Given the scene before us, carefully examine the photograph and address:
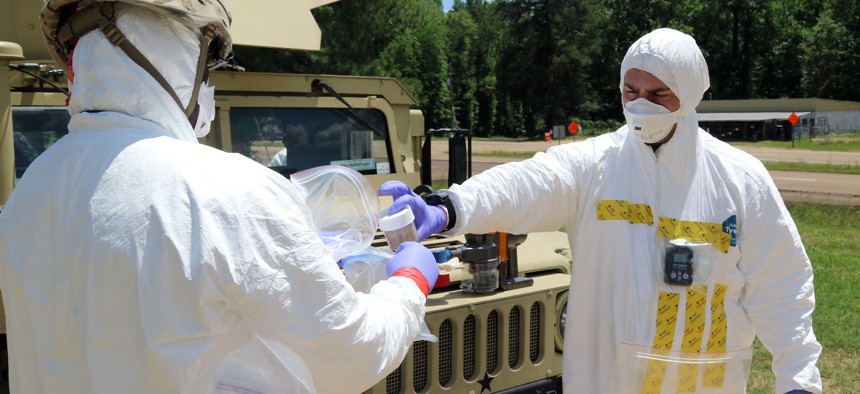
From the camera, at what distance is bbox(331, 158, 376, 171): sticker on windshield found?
173 inches

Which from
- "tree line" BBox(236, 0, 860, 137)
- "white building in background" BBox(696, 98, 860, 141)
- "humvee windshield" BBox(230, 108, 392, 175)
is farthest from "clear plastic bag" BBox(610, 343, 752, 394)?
"white building in background" BBox(696, 98, 860, 141)

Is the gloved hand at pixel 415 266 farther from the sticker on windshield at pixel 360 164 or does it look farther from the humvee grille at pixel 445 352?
the sticker on windshield at pixel 360 164

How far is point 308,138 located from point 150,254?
119 inches

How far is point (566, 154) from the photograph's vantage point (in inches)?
97.0

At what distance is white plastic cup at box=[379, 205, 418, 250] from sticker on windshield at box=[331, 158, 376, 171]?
87.7 inches

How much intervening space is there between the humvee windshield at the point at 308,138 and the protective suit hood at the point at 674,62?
7.09 feet

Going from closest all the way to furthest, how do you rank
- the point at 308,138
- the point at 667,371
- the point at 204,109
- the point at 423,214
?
the point at 204,109 < the point at 423,214 < the point at 667,371 < the point at 308,138

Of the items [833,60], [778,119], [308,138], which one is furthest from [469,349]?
[833,60]

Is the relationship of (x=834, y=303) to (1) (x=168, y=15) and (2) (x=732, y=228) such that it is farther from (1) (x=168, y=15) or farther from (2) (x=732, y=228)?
(1) (x=168, y=15)

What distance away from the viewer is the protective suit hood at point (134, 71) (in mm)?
1400

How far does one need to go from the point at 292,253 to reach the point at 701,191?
1.44 meters

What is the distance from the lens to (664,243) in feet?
7.68

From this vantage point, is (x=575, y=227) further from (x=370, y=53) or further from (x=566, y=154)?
(x=370, y=53)

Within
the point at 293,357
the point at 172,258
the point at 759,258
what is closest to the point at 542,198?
the point at 759,258
